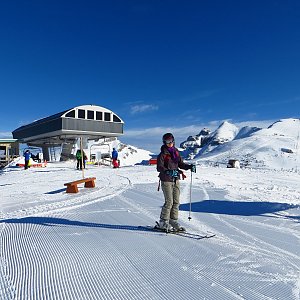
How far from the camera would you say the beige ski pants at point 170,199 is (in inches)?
218

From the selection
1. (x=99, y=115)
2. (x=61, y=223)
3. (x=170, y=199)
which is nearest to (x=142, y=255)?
(x=170, y=199)

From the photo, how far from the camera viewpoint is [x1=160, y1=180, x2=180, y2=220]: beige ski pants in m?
5.54

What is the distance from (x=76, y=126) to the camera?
33188 millimetres

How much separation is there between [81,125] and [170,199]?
29.2m

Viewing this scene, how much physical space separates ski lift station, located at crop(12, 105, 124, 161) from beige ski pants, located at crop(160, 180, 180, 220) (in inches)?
1107

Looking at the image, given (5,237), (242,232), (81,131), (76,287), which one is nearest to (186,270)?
(76,287)

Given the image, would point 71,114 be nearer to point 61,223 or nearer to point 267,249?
point 61,223

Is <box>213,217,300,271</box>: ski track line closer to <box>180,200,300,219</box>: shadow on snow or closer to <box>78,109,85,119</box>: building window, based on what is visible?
<box>180,200,300,219</box>: shadow on snow

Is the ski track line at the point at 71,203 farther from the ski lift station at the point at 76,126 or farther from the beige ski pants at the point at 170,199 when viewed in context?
the ski lift station at the point at 76,126

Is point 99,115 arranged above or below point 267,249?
above

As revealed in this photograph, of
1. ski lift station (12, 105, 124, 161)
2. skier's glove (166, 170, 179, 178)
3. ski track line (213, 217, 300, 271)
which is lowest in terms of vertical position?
ski track line (213, 217, 300, 271)

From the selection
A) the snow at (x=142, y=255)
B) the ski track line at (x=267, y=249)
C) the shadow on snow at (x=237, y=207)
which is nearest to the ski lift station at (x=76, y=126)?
the snow at (x=142, y=255)

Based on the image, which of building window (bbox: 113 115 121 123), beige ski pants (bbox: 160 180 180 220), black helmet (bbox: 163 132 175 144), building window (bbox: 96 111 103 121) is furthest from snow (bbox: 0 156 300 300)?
building window (bbox: 113 115 121 123)

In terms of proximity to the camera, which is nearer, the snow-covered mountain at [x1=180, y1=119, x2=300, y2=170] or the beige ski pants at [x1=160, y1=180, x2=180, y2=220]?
the beige ski pants at [x1=160, y1=180, x2=180, y2=220]
